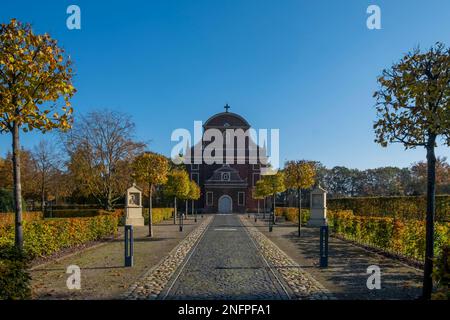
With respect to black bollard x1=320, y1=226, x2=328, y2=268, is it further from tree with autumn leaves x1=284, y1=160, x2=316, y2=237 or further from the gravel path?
tree with autumn leaves x1=284, y1=160, x2=316, y2=237

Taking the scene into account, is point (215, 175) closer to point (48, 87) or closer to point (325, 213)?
point (325, 213)

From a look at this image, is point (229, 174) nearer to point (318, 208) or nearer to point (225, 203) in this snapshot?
point (225, 203)

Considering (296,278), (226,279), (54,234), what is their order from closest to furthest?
(226,279)
(296,278)
(54,234)

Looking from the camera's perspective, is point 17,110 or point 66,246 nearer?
point 17,110

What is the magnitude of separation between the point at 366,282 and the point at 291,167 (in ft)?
47.9

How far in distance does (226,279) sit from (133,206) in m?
19.5

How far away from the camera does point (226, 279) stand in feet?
→ 26.8

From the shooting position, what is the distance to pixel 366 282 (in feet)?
25.9

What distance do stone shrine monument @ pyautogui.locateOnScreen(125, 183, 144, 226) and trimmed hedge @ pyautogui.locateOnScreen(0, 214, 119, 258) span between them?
27.3 feet

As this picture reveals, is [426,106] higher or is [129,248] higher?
[426,106]

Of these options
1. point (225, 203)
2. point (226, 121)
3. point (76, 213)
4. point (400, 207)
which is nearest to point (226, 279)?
point (400, 207)

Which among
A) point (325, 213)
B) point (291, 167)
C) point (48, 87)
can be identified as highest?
point (48, 87)
